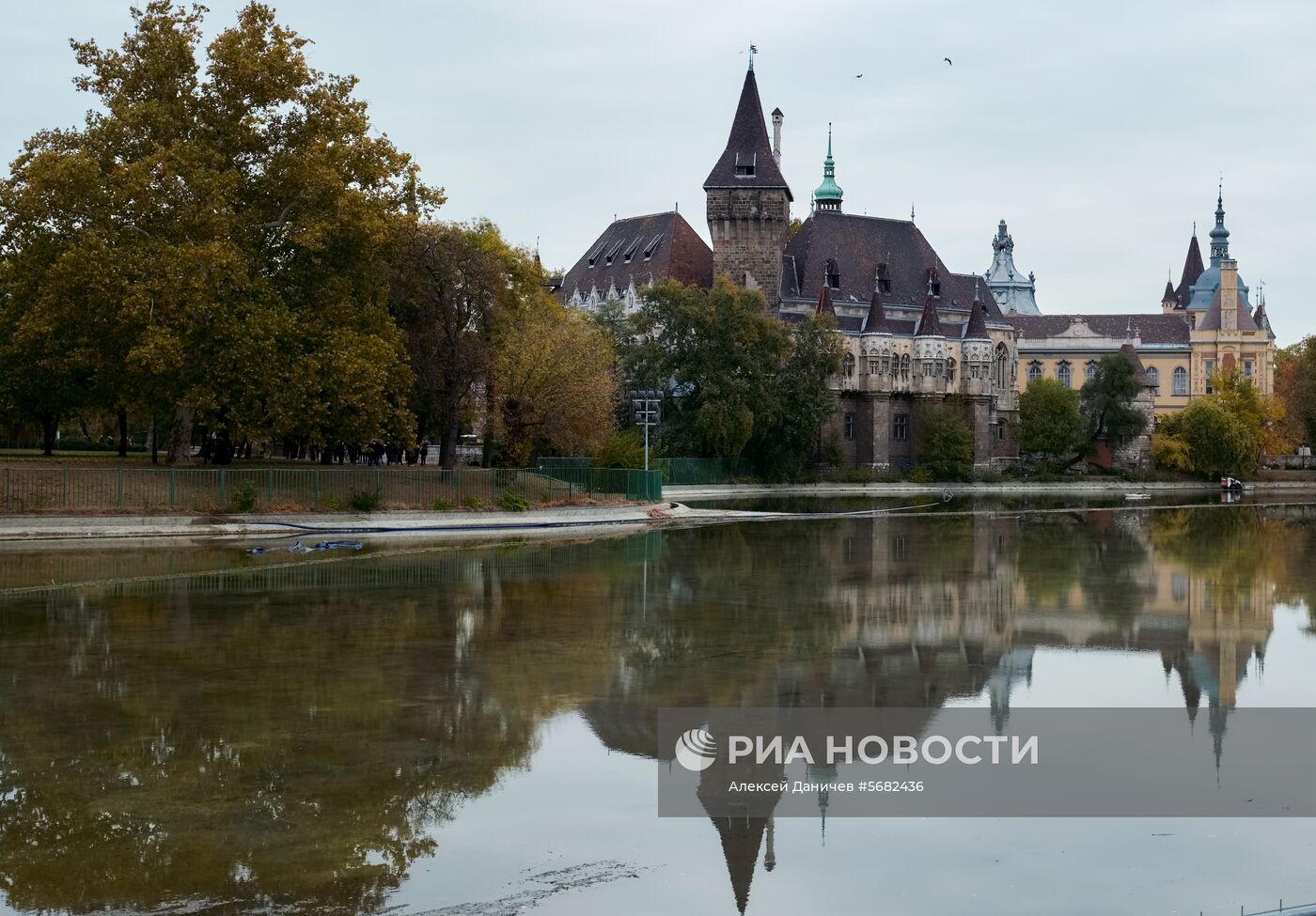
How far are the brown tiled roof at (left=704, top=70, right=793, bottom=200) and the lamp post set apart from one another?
26.0 metres

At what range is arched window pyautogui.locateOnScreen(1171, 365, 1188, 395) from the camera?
14412 centimetres

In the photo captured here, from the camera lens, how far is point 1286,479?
10750 centimetres

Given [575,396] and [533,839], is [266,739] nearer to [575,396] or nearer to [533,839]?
[533,839]

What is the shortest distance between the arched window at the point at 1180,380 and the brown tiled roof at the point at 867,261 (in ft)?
136

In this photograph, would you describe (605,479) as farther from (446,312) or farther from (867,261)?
(867,261)

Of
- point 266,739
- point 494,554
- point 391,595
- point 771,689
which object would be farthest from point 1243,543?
point 266,739

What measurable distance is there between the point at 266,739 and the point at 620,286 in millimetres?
95942

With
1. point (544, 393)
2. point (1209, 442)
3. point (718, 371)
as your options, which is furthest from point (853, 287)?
point (544, 393)

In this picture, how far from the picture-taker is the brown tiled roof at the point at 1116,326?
142 metres

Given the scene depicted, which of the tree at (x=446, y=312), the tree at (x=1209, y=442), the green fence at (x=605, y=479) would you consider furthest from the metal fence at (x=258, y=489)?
the tree at (x=1209, y=442)

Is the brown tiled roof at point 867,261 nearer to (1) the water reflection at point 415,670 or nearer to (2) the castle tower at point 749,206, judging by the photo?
(2) the castle tower at point 749,206

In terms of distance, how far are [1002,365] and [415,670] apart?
96.5 metres

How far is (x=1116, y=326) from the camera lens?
143625mm

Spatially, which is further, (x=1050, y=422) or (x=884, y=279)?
(x=884, y=279)
